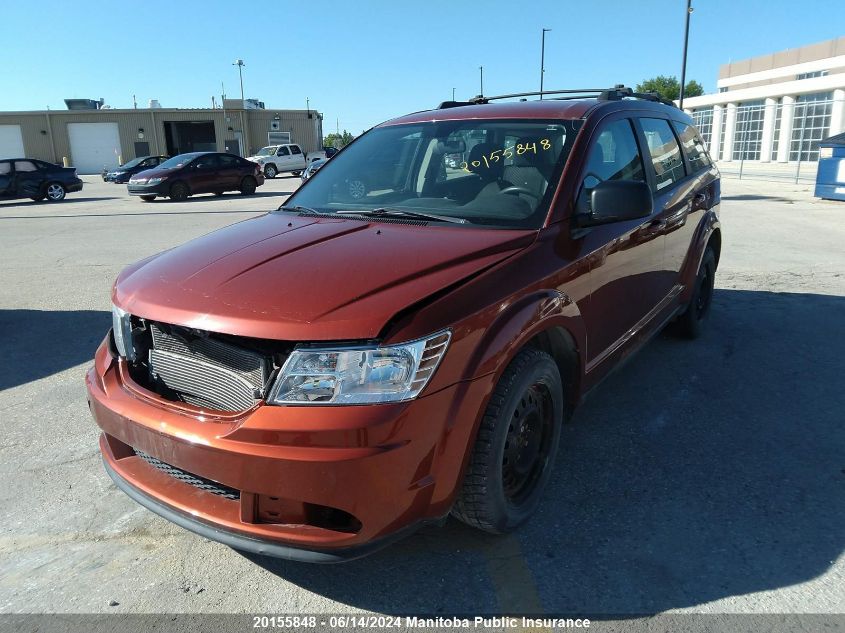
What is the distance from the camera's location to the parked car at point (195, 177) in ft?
65.1

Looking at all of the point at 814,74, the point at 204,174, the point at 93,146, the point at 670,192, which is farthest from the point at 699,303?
the point at 93,146

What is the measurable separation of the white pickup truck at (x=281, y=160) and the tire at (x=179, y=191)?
46.2ft

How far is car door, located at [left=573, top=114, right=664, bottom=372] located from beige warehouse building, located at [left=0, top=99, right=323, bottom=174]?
51932mm

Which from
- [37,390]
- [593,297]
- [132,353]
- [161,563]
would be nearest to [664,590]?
[593,297]

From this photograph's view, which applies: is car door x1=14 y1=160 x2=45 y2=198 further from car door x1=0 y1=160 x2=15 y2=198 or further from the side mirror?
the side mirror

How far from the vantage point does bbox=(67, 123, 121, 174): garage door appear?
53.0 m

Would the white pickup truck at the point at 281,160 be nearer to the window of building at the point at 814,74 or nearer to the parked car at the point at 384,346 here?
the window of building at the point at 814,74

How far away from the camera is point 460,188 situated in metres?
3.36

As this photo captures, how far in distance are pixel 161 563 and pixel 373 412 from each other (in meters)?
1.30

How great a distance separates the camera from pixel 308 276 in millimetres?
2430

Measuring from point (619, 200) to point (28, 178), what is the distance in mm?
22994

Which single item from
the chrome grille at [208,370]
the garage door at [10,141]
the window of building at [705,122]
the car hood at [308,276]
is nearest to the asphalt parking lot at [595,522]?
the chrome grille at [208,370]

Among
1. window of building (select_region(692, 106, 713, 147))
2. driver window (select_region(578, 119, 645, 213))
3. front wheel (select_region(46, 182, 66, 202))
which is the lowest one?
front wheel (select_region(46, 182, 66, 202))

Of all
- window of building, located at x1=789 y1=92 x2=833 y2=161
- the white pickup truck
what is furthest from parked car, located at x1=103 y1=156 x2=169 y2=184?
window of building, located at x1=789 y1=92 x2=833 y2=161
